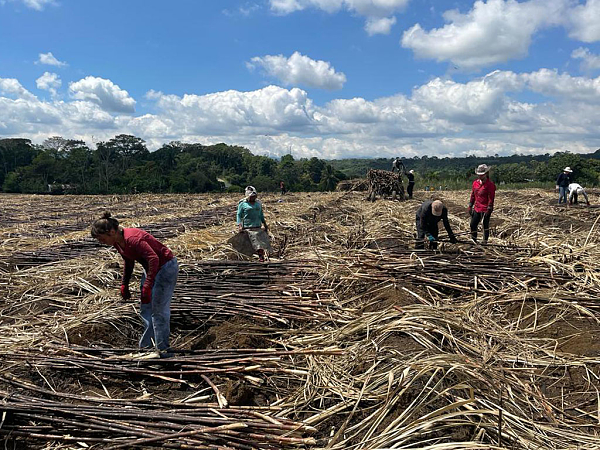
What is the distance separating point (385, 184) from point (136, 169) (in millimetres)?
31288

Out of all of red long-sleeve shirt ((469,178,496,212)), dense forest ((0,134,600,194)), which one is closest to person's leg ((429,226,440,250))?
red long-sleeve shirt ((469,178,496,212))

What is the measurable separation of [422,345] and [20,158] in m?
49.1

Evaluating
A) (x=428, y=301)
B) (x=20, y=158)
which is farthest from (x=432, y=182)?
(x=20, y=158)

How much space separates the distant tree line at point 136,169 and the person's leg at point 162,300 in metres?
31.1

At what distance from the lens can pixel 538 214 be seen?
9.95 m

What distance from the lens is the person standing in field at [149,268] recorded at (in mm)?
2994

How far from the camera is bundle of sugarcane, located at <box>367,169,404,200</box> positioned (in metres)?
17.4

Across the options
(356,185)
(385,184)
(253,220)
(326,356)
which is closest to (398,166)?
(385,184)

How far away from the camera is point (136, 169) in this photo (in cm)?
4091

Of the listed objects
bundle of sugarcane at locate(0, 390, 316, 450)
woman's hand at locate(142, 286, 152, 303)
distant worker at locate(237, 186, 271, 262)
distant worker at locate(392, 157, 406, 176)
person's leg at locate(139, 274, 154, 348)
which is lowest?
bundle of sugarcane at locate(0, 390, 316, 450)

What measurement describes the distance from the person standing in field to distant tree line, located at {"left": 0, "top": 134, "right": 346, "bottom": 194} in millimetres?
30934

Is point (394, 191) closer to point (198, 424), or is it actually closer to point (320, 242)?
point (320, 242)

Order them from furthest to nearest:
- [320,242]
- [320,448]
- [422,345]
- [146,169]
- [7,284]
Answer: [146,169], [320,242], [7,284], [422,345], [320,448]

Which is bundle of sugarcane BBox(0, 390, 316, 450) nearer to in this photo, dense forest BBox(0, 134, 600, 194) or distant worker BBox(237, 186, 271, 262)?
distant worker BBox(237, 186, 271, 262)
